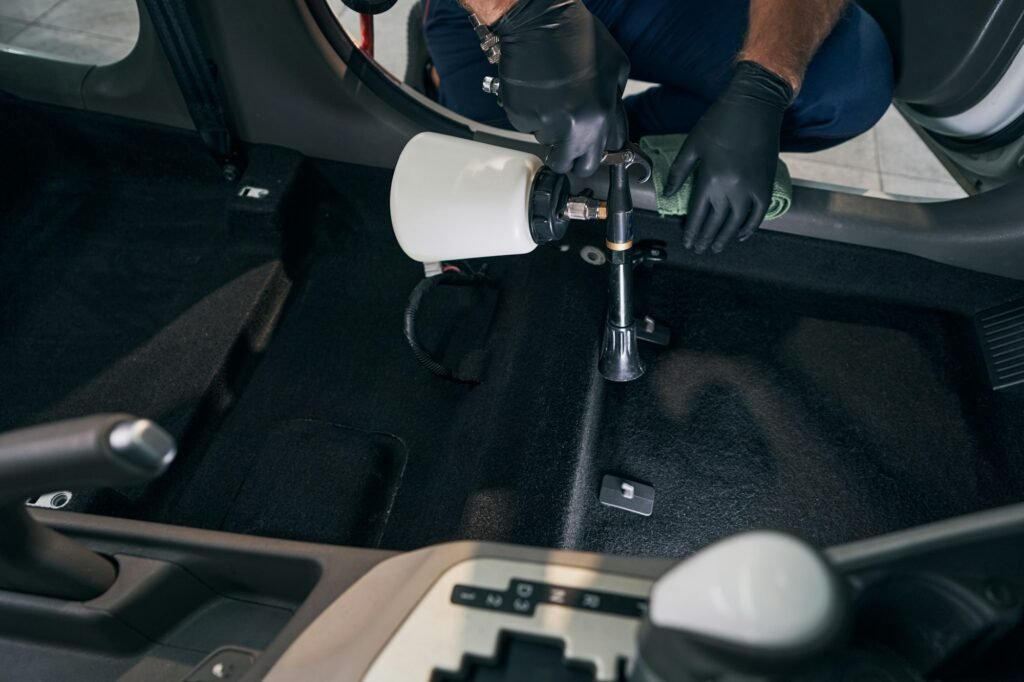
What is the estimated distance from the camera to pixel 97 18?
2223 mm

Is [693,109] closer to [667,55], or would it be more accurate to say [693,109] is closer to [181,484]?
[667,55]

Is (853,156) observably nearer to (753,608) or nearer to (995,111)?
(995,111)

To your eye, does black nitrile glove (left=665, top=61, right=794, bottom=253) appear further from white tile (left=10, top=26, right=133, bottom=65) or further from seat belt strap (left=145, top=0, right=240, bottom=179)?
white tile (left=10, top=26, right=133, bottom=65)

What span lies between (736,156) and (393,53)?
149 centimetres

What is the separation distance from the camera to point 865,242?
3.53 feet

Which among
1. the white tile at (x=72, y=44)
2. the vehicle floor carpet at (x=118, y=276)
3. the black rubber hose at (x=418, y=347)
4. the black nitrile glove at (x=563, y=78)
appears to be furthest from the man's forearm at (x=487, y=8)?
the white tile at (x=72, y=44)

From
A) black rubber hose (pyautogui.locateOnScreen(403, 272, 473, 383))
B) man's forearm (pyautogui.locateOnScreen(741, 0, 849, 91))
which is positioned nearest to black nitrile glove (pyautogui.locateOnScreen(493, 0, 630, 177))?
man's forearm (pyautogui.locateOnScreen(741, 0, 849, 91))

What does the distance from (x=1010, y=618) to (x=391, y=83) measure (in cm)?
108

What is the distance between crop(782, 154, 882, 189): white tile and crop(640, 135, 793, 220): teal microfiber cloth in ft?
3.01

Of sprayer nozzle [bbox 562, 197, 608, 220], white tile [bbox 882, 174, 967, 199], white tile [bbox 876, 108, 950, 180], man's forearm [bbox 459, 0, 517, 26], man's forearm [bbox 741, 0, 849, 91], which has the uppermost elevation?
man's forearm [bbox 459, 0, 517, 26]

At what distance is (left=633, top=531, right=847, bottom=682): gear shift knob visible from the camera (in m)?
0.33

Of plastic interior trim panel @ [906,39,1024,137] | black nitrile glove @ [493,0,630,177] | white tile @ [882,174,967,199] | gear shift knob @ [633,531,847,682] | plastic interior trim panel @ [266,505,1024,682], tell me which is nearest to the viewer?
gear shift knob @ [633,531,847,682]

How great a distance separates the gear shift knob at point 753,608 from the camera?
33cm

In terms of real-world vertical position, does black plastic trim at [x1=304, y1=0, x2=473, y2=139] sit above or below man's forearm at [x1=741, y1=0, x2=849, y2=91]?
below
